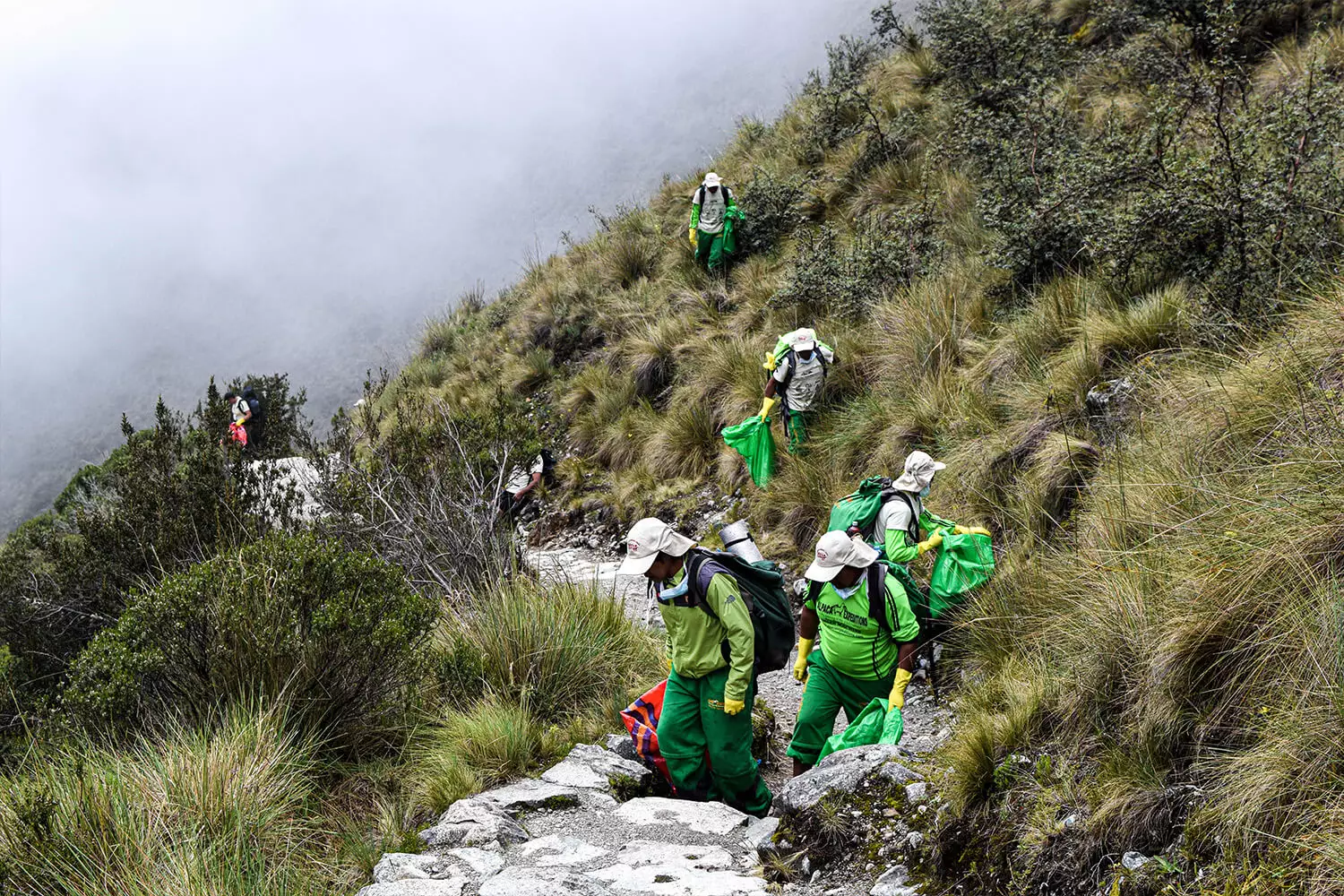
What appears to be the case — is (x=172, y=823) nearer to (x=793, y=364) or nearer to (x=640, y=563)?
(x=640, y=563)

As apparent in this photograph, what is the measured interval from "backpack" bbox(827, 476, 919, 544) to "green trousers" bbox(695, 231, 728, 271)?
8.51 meters

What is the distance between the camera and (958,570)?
5.71 metres

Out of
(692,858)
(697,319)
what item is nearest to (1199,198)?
(692,858)

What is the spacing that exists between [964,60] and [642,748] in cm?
1127

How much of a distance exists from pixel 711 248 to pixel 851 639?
10.1 metres

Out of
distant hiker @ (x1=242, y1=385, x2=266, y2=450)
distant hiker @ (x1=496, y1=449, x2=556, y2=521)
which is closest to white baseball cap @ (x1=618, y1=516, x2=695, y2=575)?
A: distant hiker @ (x1=496, y1=449, x2=556, y2=521)

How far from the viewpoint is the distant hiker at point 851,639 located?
506cm

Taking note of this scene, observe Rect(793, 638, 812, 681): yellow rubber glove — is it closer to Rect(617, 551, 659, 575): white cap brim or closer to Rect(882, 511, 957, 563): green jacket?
Rect(882, 511, 957, 563): green jacket

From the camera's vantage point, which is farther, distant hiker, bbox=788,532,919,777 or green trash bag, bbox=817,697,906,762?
distant hiker, bbox=788,532,919,777

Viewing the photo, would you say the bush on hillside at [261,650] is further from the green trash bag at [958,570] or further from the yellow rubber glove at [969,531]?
the yellow rubber glove at [969,531]

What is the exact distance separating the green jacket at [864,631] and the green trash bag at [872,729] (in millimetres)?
215

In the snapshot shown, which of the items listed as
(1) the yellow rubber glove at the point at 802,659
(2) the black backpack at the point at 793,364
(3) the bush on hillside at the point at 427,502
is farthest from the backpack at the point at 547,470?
(1) the yellow rubber glove at the point at 802,659

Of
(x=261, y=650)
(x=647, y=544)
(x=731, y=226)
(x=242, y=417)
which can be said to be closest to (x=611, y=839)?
(x=647, y=544)

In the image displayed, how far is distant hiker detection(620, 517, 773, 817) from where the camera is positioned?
5016 mm
